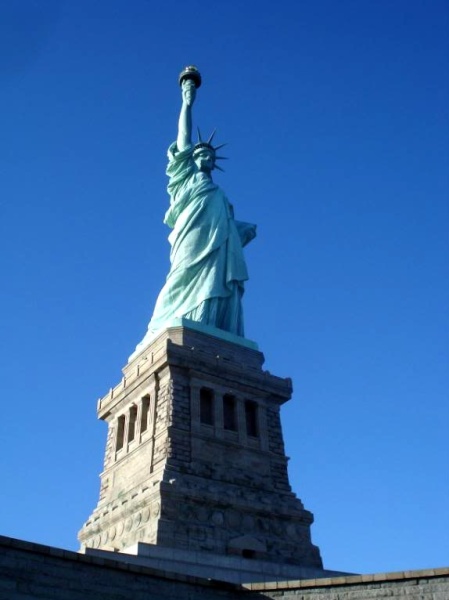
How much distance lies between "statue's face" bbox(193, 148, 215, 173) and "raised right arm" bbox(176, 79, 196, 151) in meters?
0.91

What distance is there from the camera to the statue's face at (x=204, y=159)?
34750 millimetres

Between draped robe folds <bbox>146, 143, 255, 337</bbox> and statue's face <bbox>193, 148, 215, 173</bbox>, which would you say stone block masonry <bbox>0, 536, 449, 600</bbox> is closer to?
draped robe folds <bbox>146, 143, 255, 337</bbox>

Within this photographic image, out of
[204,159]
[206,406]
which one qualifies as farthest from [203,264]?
[206,406]

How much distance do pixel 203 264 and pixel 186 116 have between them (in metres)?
9.94

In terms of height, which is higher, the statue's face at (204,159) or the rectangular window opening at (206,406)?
the statue's face at (204,159)

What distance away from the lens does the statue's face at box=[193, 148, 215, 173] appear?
3475cm

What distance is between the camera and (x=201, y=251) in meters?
31.6

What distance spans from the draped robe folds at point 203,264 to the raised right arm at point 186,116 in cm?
307

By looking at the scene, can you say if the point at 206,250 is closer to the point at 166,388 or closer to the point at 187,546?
the point at 166,388

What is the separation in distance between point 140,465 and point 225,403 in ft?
13.7

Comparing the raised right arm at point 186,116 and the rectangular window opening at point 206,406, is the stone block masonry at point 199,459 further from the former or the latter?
the raised right arm at point 186,116

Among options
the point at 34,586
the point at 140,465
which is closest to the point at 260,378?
the point at 140,465

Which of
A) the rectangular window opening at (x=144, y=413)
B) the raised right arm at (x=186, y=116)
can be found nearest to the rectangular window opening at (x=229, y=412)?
the rectangular window opening at (x=144, y=413)

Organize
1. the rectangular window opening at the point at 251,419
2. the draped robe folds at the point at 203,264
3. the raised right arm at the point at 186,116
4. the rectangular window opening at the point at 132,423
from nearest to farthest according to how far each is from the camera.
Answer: the rectangular window opening at the point at 251,419, the rectangular window opening at the point at 132,423, the draped robe folds at the point at 203,264, the raised right arm at the point at 186,116
